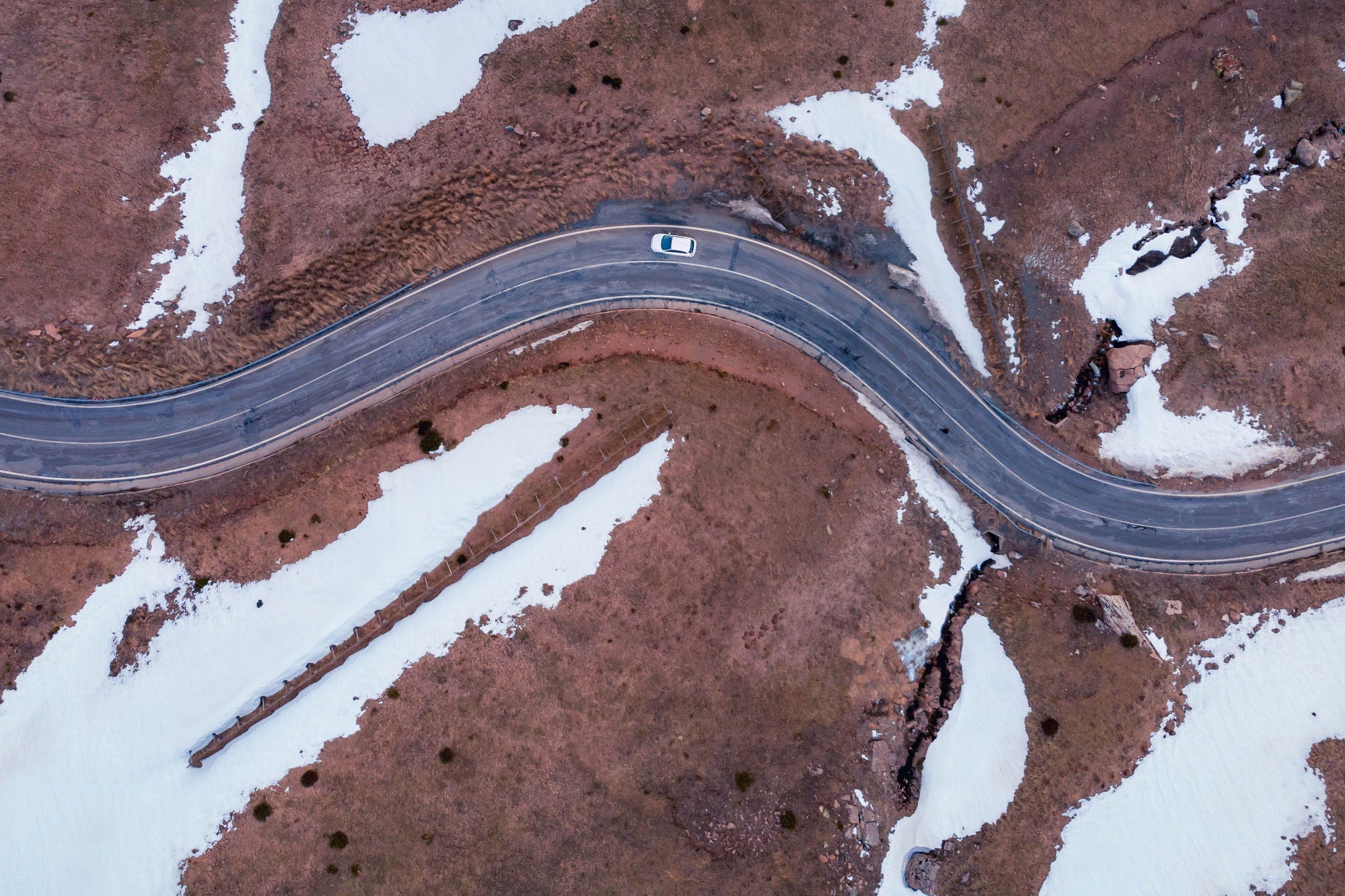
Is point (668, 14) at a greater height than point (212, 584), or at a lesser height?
greater

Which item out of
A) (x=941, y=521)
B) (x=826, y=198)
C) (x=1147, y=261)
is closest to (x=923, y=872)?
(x=941, y=521)

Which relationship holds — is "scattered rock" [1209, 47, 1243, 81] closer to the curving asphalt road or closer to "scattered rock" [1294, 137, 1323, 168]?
"scattered rock" [1294, 137, 1323, 168]

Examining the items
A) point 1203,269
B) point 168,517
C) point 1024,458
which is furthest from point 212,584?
point 1203,269

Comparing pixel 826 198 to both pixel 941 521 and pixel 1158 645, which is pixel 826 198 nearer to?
pixel 941 521

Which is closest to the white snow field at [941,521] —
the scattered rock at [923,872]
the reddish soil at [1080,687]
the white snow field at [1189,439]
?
the reddish soil at [1080,687]

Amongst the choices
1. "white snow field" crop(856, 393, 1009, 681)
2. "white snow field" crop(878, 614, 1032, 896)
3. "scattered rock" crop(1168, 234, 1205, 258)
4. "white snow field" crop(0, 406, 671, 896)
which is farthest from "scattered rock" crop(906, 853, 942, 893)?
"scattered rock" crop(1168, 234, 1205, 258)

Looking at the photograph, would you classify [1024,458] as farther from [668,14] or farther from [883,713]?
[668,14]
